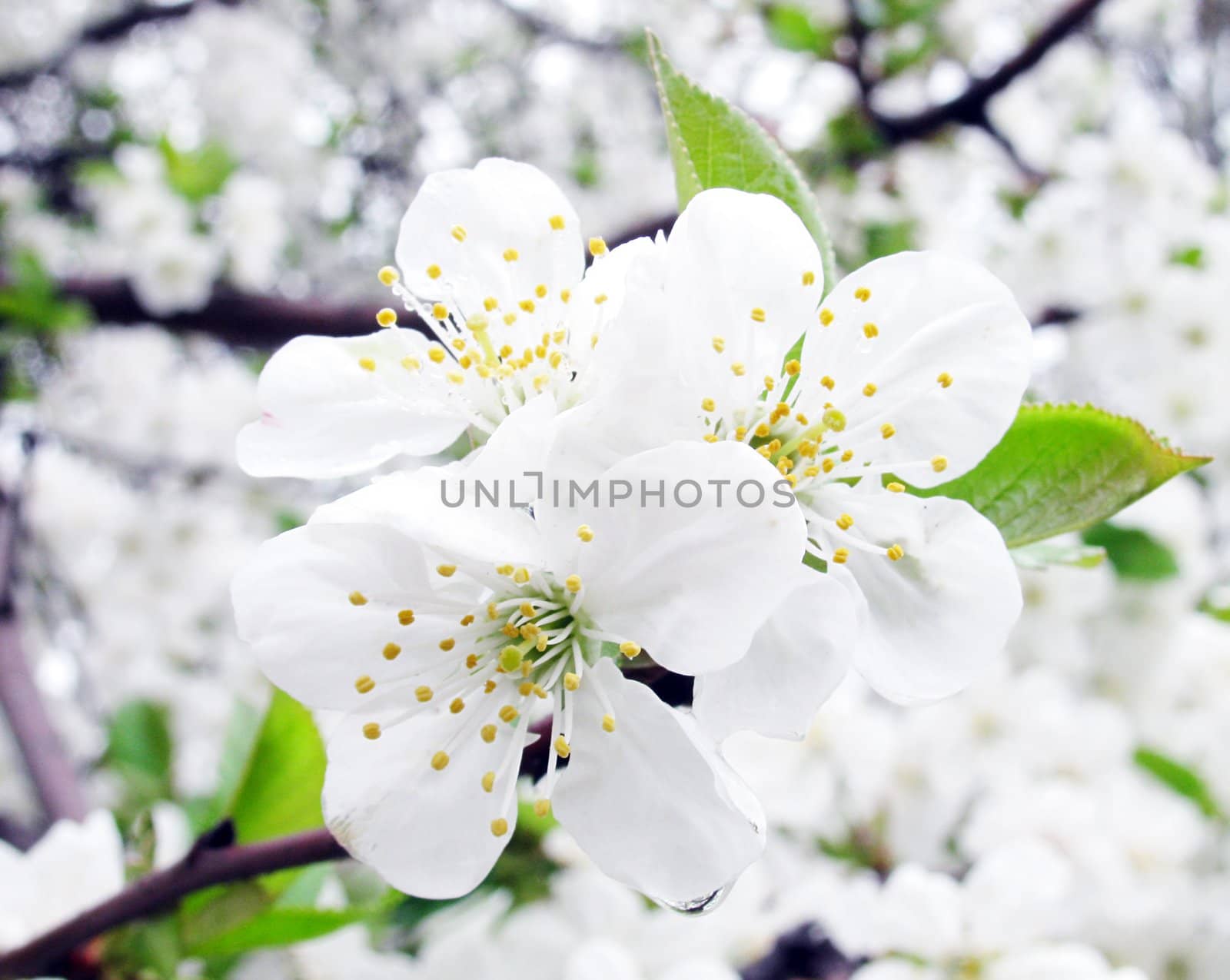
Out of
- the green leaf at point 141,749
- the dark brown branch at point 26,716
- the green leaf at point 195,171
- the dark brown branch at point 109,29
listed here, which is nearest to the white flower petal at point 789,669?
the dark brown branch at point 26,716

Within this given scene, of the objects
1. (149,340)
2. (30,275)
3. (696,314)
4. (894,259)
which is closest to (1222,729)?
(894,259)

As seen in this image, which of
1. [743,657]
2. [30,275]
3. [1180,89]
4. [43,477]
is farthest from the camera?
[1180,89]

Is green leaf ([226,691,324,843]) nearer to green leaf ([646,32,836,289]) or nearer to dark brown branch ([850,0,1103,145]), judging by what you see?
green leaf ([646,32,836,289])

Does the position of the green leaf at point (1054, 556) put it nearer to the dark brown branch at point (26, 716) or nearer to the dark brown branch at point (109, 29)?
the dark brown branch at point (26, 716)

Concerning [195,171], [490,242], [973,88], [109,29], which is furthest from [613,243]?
[109,29]

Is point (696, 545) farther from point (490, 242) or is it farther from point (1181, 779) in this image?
point (1181, 779)

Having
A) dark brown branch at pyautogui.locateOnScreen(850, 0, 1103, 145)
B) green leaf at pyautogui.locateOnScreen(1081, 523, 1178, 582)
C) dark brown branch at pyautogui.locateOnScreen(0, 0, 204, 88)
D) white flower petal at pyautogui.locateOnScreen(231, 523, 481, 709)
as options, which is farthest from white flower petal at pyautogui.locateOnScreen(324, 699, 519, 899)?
dark brown branch at pyautogui.locateOnScreen(0, 0, 204, 88)

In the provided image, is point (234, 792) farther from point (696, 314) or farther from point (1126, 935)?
point (1126, 935)
